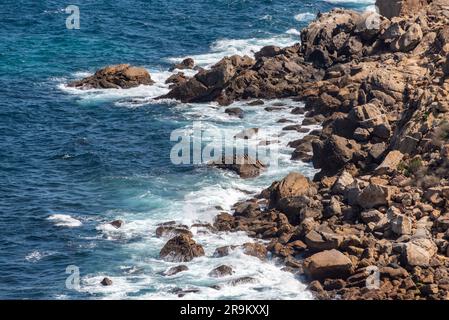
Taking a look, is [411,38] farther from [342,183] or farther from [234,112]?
[342,183]

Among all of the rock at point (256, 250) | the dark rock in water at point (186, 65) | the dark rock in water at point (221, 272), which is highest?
the dark rock in water at point (186, 65)

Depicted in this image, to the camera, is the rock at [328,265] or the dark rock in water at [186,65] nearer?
the rock at [328,265]

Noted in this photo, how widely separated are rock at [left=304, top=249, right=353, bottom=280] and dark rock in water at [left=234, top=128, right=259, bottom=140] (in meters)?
27.4

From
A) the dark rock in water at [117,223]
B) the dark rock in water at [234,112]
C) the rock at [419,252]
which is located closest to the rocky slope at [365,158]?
the rock at [419,252]

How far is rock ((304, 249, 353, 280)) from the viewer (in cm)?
5197

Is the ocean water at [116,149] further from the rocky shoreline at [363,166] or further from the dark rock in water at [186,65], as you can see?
the rocky shoreline at [363,166]

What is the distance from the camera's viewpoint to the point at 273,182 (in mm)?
66500

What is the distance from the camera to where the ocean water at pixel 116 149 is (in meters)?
56.5

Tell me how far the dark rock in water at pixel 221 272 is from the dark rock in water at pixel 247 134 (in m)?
25.3

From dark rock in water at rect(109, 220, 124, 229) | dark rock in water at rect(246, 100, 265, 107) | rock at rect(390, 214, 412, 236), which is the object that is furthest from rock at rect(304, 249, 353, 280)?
dark rock in water at rect(246, 100, 265, 107)

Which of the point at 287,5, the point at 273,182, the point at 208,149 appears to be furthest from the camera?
the point at 287,5

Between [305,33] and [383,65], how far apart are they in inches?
727
